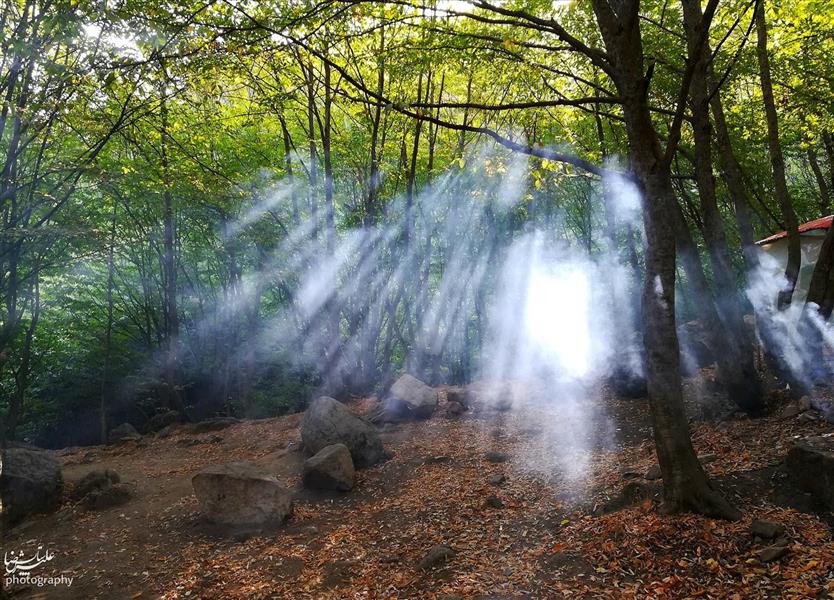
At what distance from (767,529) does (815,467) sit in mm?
1000

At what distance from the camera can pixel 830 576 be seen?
141 inches

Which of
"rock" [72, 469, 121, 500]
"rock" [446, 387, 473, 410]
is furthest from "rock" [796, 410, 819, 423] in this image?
"rock" [72, 469, 121, 500]

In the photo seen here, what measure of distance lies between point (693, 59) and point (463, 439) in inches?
323

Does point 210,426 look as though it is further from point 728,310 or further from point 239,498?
point 728,310

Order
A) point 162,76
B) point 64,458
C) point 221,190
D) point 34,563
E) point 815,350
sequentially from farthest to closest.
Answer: point 64,458 < point 221,190 < point 815,350 < point 34,563 < point 162,76

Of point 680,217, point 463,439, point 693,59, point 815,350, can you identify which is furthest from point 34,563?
point 815,350

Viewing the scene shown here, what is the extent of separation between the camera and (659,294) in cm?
470

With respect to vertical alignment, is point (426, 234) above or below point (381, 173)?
below

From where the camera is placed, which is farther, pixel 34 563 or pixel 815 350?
pixel 815 350

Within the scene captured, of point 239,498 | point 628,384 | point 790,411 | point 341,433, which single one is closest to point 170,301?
→ point 341,433

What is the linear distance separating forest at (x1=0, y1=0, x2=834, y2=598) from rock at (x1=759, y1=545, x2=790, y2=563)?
0.33 metres

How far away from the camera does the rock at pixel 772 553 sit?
154 inches

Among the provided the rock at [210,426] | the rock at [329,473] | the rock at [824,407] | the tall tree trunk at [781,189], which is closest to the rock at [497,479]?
the rock at [329,473]

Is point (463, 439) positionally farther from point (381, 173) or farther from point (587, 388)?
point (381, 173)
